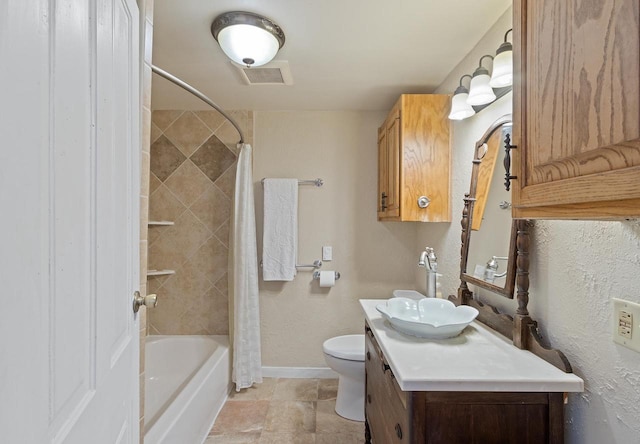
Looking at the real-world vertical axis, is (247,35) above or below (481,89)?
above

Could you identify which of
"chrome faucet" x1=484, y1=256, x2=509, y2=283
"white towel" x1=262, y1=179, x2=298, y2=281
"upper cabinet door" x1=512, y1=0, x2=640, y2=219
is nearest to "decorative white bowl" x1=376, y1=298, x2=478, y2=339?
"chrome faucet" x1=484, y1=256, x2=509, y2=283

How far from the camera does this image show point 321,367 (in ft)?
9.16

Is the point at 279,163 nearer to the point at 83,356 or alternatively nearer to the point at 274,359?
the point at 274,359

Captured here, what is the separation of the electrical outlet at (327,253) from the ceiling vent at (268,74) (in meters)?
1.33

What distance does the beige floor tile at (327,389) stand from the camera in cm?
246

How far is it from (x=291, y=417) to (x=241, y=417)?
0.34 m

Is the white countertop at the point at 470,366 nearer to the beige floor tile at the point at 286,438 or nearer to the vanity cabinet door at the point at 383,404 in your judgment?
the vanity cabinet door at the point at 383,404

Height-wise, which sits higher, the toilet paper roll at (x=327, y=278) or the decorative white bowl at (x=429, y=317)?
the decorative white bowl at (x=429, y=317)

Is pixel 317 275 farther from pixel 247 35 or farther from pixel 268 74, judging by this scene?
pixel 247 35

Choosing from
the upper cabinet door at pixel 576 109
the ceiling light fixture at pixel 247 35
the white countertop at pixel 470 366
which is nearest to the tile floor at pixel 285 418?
the white countertop at pixel 470 366

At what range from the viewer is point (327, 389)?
8.47 feet

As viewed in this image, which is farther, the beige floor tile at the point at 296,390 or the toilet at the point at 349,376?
the beige floor tile at the point at 296,390

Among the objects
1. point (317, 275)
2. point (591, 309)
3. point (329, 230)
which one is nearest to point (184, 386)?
point (317, 275)

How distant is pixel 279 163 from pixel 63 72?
2.32m
